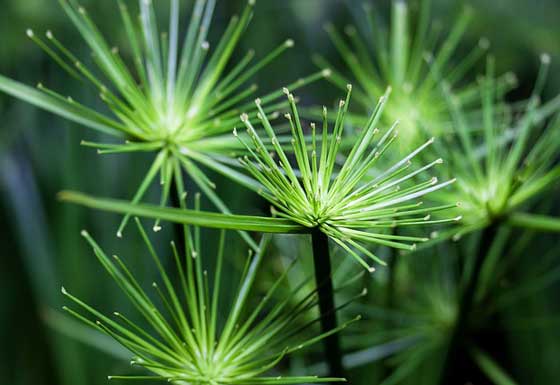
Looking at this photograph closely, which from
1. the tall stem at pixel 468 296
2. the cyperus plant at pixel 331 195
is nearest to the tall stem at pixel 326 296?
the cyperus plant at pixel 331 195

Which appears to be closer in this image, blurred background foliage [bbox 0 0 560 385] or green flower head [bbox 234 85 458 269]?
green flower head [bbox 234 85 458 269]

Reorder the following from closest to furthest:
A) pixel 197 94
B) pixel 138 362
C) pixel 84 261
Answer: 1. pixel 138 362
2. pixel 197 94
3. pixel 84 261

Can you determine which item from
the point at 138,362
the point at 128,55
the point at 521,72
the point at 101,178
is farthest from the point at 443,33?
the point at 138,362

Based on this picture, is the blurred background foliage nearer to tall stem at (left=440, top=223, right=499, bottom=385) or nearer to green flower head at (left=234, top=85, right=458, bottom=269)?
Answer: tall stem at (left=440, top=223, right=499, bottom=385)

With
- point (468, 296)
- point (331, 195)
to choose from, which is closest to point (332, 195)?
point (331, 195)

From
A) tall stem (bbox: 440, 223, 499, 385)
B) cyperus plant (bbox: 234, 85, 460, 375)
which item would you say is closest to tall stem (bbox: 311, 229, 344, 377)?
cyperus plant (bbox: 234, 85, 460, 375)

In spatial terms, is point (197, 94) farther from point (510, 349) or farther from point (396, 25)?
point (510, 349)
